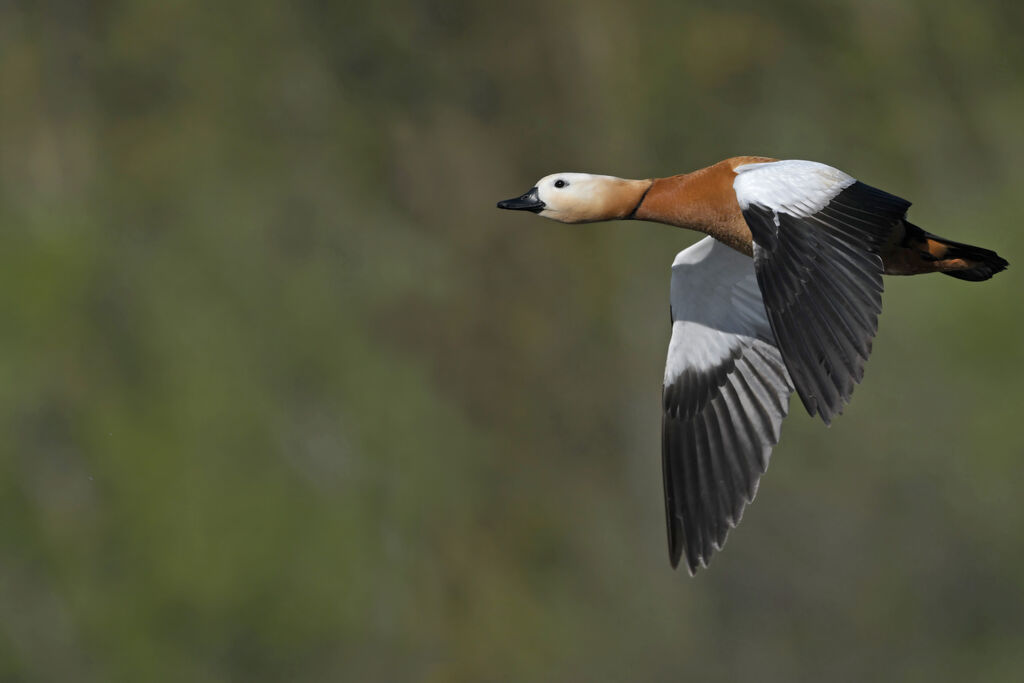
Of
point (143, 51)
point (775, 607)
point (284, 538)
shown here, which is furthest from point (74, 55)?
point (775, 607)

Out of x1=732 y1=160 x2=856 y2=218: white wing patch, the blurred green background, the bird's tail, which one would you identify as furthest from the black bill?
the blurred green background

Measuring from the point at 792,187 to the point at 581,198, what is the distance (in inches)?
38.0

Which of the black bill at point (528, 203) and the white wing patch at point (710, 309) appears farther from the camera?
the white wing patch at point (710, 309)

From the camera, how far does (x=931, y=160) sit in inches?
443

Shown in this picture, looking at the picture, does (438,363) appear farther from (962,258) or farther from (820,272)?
(820,272)

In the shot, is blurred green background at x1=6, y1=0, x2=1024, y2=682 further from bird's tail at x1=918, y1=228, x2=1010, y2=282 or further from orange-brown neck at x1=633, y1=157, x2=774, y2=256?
bird's tail at x1=918, y1=228, x2=1010, y2=282

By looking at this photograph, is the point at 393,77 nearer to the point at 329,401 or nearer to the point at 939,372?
the point at 329,401

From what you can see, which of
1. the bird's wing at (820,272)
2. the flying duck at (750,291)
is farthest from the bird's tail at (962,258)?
the bird's wing at (820,272)

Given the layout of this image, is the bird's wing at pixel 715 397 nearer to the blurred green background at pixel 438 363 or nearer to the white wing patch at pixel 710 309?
the white wing patch at pixel 710 309

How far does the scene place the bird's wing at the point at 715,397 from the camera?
15.4 ft

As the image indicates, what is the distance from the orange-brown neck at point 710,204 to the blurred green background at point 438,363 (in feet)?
17.0

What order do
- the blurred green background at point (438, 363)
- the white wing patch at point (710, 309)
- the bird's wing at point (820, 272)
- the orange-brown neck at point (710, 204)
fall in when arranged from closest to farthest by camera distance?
the bird's wing at point (820, 272)
the orange-brown neck at point (710, 204)
the white wing patch at point (710, 309)
the blurred green background at point (438, 363)

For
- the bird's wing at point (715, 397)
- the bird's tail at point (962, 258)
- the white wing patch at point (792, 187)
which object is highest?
the white wing patch at point (792, 187)

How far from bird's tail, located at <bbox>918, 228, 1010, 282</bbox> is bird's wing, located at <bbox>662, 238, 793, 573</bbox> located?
712 mm
